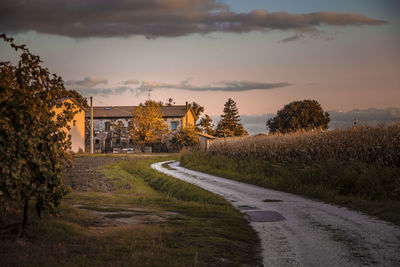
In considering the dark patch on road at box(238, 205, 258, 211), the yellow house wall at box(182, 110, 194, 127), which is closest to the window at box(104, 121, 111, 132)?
the yellow house wall at box(182, 110, 194, 127)

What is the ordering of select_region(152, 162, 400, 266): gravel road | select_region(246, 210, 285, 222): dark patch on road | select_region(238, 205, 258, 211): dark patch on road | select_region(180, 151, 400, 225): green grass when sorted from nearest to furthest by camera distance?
select_region(152, 162, 400, 266): gravel road → select_region(246, 210, 285, 222): dark patch on road → select_region(180, 151, 400, 225): green grass → select_region(238, 205, 258, 211): dark patch on road

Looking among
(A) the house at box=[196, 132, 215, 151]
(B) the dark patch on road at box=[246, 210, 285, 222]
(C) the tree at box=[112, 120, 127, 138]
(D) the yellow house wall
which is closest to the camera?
(B) the dark patch on road at box=[246, 210, 285, 222]

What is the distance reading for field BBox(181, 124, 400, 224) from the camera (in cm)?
1409

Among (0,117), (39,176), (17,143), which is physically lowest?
(39,176)

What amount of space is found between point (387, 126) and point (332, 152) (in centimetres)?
280

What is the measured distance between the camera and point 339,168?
56.4 feet

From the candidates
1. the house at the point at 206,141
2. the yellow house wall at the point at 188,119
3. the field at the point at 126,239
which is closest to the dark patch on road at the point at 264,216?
the field at the point at 126,239

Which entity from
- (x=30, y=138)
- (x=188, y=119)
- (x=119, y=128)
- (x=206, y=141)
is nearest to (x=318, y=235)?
(x=30, y=138)

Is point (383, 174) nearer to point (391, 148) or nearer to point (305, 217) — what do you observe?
point (391, 148)

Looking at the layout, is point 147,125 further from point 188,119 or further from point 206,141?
point 206,141

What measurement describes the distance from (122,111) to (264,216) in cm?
7668

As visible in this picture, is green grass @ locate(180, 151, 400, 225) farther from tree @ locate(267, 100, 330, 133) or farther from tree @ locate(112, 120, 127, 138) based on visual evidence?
tree @ locate(112, 120, 127, 138)

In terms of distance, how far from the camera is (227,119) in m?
99.6

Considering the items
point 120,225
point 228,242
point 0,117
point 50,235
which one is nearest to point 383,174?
point 228,242
